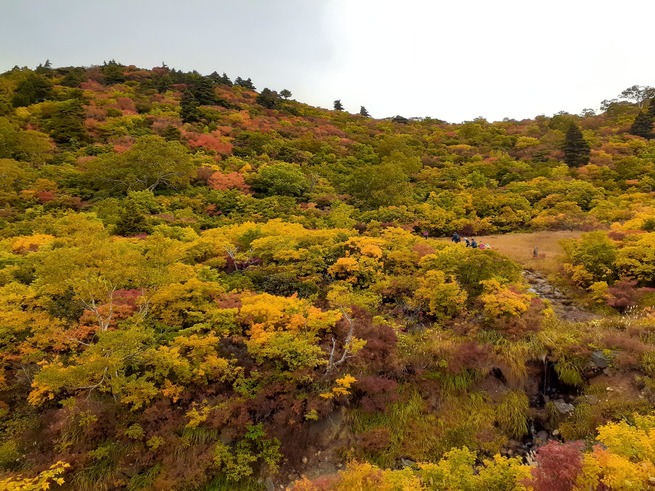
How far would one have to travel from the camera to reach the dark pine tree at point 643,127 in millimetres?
42969

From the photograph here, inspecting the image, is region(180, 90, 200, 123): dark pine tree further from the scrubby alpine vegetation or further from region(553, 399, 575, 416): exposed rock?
region(553, 399, 575, 416): exposed rock

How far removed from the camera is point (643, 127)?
4388 centimetres

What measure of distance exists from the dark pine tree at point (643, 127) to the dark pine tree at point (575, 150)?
12.5 m

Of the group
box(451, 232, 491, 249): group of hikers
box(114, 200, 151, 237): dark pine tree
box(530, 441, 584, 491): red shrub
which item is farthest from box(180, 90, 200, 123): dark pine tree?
box(530, 441, 584, 491): red shrub

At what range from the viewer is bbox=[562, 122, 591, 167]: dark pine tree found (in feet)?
116

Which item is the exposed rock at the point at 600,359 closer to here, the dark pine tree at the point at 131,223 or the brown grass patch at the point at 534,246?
the brown grass patch at the point at 534,246

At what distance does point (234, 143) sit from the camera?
36.0 metres

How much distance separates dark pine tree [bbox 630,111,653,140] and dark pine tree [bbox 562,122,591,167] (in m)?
12.5

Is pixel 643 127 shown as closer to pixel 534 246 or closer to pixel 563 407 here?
pixel 534 246

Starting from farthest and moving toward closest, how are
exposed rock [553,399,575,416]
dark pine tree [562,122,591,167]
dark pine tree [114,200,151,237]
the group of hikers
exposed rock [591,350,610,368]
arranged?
dark pine tree [562,122,591,167], dark pine tree [114,200,151,237], the group of hikers, exposed rock [591,350,610,368], exposed rock [553,399,575,416]

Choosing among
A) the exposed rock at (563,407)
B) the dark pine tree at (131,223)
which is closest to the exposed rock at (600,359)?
the exposed rock at (563,407)

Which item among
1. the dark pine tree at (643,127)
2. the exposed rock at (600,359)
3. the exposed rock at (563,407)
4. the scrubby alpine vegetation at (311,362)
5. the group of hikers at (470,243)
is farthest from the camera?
the dark pine tree at (643,127)

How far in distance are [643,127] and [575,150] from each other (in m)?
15.6

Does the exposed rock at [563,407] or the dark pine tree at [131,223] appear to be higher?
the dark pine tree at [131,223]
